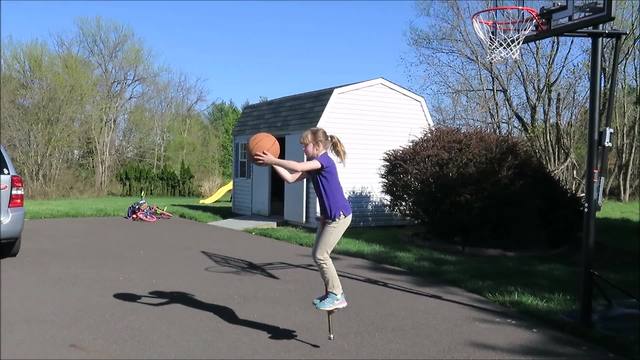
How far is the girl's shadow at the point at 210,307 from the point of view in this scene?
5.77m

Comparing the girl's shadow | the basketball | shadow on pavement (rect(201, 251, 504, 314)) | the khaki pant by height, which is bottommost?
the girl's shadow

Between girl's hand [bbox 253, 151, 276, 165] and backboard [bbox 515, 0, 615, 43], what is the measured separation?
3.58 metres

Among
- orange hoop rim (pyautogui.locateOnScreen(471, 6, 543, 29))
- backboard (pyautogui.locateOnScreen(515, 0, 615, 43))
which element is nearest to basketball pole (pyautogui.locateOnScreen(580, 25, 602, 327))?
backboard (pyautogui.locateOnScreen(515, 0, 615, 43))

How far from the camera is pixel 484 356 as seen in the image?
17.0ft

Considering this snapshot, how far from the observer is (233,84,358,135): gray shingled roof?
1550cm

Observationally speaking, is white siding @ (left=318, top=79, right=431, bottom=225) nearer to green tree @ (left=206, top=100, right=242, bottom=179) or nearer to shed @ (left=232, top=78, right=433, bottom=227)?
shed @ (left=232, top=78, right=433, bottom=227)

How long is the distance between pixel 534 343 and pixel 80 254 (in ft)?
25.8

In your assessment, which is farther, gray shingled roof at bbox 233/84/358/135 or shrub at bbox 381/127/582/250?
gray shingled roof at bbox 233/84/358/135

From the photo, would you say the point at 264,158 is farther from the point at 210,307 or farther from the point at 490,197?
the point at 490,197

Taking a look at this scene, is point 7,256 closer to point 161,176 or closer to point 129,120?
point 161,176

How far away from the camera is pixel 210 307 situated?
22.1ft

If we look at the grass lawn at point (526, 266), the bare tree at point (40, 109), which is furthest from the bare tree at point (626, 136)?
the bare tree at point (40, 109)

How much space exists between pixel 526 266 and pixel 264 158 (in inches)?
233

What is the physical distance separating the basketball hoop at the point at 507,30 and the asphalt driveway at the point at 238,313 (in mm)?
3803
